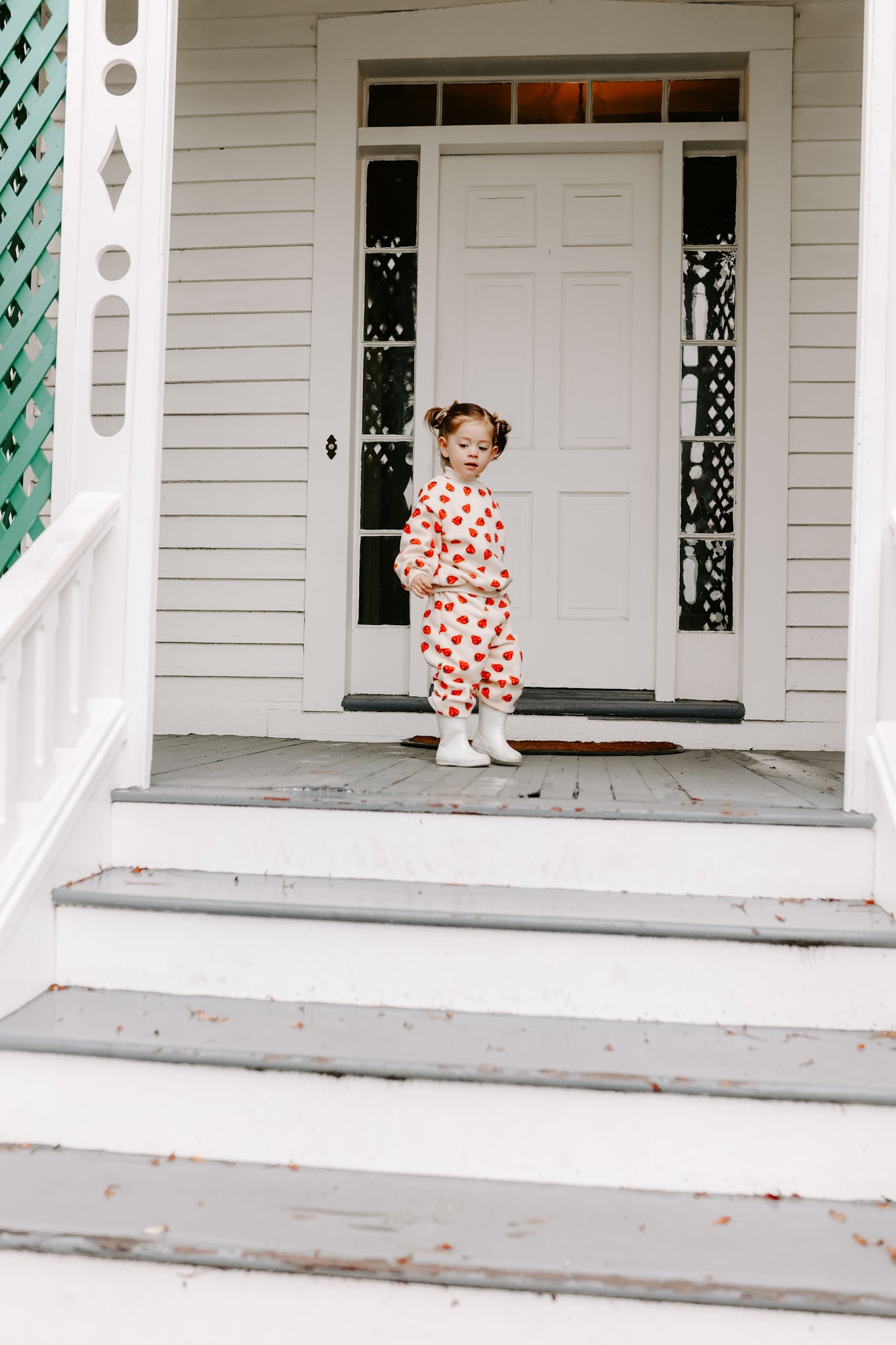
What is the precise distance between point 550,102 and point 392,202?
73cm

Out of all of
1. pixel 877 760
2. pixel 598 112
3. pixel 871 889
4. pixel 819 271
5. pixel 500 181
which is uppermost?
pixel 598 112

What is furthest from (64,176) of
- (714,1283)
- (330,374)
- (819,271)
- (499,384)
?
(819,271)

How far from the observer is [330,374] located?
3879 millimetres

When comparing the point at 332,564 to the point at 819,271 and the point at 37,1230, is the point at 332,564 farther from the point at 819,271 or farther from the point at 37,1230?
the point at 37,1230

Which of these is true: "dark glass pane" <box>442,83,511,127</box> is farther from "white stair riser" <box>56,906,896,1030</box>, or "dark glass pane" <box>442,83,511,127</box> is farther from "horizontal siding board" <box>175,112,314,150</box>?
"white stair riser" <box>56,906,896,1030</box>

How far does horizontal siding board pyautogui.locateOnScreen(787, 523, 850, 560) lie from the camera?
374cm

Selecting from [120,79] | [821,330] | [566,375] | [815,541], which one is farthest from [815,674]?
[120,79]

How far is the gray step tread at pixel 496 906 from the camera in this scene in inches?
68.8

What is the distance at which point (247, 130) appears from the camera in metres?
3.91

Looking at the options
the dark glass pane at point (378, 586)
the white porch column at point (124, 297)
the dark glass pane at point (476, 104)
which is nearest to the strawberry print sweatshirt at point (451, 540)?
the white porch column at point (124, 297)

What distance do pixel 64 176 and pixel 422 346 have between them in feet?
6.20

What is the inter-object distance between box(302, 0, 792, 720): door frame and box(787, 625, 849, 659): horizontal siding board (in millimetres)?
46

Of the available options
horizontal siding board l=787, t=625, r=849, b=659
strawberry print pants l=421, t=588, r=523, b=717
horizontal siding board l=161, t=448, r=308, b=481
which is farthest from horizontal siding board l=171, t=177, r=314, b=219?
horizontal siding board l=787, t=625, r=849, b=659

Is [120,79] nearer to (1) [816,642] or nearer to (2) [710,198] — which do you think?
(2) [710,198]
